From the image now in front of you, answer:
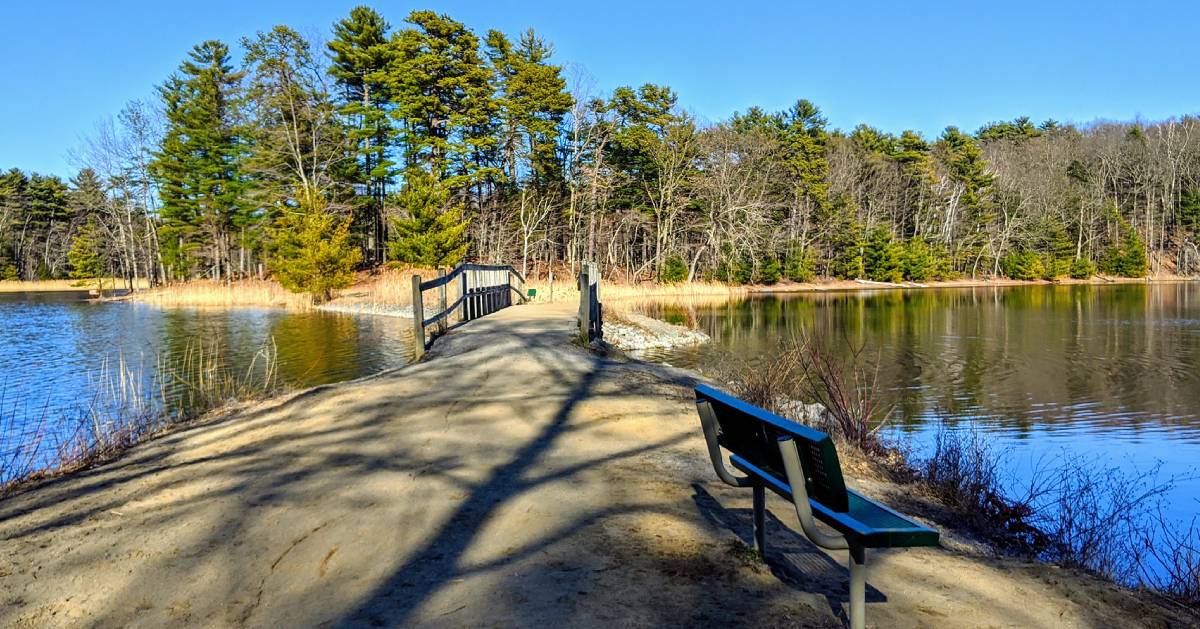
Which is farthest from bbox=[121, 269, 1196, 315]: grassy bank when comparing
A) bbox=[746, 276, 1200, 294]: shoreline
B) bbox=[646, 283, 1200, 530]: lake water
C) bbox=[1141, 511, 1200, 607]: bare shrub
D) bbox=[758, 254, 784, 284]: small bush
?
bbox=[1141, 511, 1200, 607]: bare shrub

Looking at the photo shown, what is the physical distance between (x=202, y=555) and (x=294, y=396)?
4.60 metres

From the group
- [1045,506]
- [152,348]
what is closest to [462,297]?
[152,348]

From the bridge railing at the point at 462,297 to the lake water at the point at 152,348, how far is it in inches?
48.8

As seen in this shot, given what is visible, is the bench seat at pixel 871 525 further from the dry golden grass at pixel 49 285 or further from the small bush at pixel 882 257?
the dry golden grass at pixel 49 285

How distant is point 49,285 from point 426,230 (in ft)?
136

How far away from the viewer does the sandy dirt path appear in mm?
3188

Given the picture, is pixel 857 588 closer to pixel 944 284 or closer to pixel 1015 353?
pixel 1015 353

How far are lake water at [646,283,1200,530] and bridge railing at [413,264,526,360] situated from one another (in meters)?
4.66

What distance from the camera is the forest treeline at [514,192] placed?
40062 millimetres

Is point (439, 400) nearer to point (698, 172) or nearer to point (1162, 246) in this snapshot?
point (698, 172)

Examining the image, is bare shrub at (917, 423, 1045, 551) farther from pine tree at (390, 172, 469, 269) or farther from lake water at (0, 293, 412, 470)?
pine tree at (390, 172, 469, 269)

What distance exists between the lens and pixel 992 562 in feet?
13.5

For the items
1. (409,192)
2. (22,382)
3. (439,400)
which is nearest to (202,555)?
(439,400)

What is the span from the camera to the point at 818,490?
312cm
